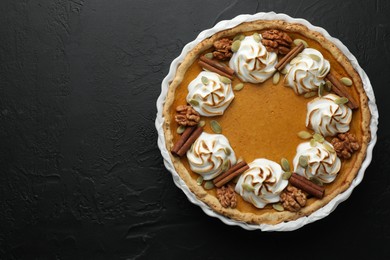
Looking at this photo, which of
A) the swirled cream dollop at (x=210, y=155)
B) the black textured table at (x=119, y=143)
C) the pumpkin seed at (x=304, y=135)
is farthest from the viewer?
the black textured table at (x=119, y=143)

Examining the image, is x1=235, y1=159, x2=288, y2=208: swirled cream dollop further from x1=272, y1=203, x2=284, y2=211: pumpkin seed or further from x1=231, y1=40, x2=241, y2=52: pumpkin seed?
x1=231, y1=40, x2=241, y2=52: pumpkin seed

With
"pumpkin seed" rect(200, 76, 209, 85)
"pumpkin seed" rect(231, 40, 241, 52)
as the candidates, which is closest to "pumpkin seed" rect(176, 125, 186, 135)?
"pumpkin seed" rect(200, 76, 209, 85)

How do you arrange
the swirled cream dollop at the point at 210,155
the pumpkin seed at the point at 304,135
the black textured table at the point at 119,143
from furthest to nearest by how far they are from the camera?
1. the black textured table at the point at 119,143
2. the pumpkin seed at the point at 304,135
3. the swirled cream dollop at the point at 210,155

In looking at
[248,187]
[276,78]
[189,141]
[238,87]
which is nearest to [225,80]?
[238,87]

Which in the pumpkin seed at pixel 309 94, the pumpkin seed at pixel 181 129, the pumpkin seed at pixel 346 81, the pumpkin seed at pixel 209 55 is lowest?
the pumpkin seed at pixel 181 129

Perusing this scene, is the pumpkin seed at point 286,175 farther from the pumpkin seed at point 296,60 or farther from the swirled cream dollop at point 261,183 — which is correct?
the pumpkin seed at point 296,60

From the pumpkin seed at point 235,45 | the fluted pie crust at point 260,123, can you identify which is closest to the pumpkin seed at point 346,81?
the fluted pie crust at point 260,123

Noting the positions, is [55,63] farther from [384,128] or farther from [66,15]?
[384,128]

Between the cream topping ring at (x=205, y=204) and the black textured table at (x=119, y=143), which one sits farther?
the black textured table at (x=119, y=143)
